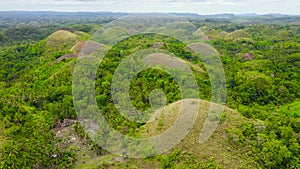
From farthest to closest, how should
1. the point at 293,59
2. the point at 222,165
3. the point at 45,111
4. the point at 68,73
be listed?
the point at 293,59 → the point at 68,73 → the point at 45,111 → the point at 222,165

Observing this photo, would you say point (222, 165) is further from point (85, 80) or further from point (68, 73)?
point (68, 73)

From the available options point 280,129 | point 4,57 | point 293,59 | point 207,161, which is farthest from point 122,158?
point 4,57

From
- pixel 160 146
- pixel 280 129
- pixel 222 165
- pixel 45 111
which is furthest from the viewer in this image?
pixel 45 111

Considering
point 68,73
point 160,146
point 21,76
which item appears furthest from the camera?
point 21,76

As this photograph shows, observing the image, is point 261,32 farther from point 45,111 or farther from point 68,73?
point 45,111

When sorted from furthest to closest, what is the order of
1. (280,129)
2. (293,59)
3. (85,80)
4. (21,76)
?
(293,59) < (21,76) < (85,80) < (280,129)

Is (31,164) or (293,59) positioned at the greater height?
(293,59)

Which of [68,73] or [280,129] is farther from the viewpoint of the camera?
[68,73]

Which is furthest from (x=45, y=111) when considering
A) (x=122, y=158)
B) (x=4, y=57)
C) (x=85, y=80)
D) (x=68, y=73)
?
(x=4, y=57)

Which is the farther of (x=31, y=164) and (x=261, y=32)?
(x=261, y=32)
